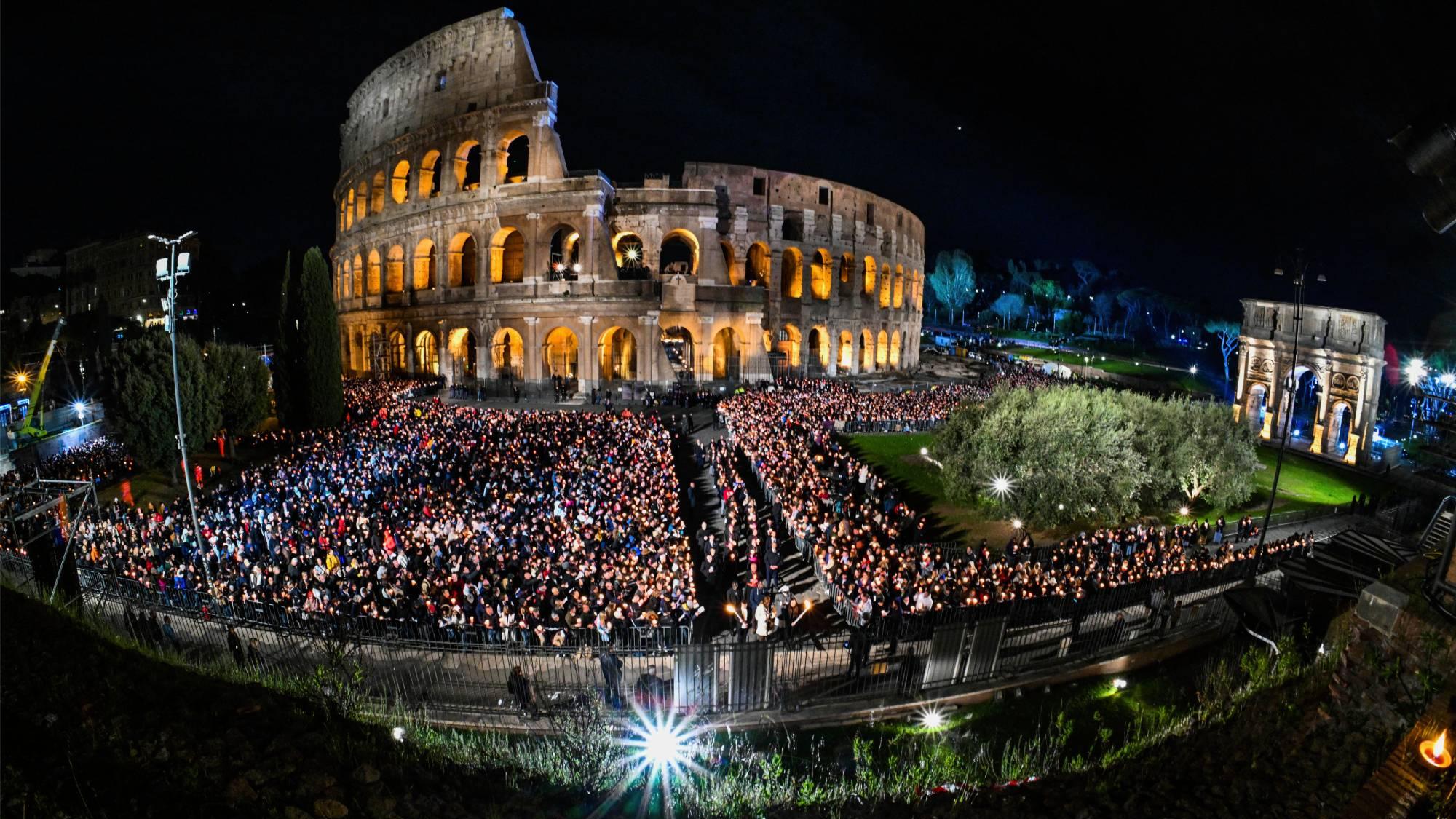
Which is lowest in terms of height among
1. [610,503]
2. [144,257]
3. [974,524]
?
[974,524]

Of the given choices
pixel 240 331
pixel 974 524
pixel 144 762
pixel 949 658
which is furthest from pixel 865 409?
pixel 240 331

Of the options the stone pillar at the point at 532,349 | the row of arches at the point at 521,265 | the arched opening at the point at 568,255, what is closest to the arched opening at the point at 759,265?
the row of arches at the point at 521,265

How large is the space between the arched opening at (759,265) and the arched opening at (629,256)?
722 cm

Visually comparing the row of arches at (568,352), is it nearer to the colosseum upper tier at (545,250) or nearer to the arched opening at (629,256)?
the colosseum upper tier at (545,250)

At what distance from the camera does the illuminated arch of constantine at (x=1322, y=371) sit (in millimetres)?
30797

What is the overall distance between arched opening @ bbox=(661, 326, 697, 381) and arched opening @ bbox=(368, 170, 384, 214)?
68.0 ft

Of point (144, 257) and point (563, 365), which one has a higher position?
point (144, 257)

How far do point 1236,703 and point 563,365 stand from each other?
3943 centimetres

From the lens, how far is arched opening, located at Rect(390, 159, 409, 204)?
41.4 metres

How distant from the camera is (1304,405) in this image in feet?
171

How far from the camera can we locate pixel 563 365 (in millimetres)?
42594

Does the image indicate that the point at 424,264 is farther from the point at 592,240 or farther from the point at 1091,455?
the point at 1091,455

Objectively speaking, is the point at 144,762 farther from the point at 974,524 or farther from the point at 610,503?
the point at 974,524

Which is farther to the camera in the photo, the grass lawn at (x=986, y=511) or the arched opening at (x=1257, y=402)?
the arched opening at (x=1257, y=402)
